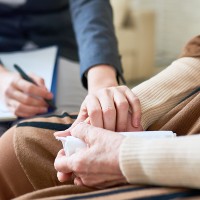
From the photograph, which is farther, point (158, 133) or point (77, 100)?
point (77, 100)

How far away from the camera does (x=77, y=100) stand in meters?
1.03

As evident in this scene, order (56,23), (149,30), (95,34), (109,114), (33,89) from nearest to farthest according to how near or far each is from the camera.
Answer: (109,114), (33,89), (95,34), (56,23), (149,30)

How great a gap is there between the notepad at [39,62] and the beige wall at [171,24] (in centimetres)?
215

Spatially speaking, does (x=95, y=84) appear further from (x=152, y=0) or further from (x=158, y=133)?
(x=152, y=0)

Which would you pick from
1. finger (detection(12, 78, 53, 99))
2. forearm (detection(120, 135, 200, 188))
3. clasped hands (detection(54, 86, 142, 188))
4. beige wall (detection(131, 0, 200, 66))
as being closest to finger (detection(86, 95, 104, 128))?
clasped hands (detection(54, 86, 142, 188))

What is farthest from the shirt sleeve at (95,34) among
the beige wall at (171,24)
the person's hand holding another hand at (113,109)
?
the beige wall at (171,24)

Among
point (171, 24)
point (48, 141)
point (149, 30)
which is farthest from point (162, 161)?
point (171, 24)

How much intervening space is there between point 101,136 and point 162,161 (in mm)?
97

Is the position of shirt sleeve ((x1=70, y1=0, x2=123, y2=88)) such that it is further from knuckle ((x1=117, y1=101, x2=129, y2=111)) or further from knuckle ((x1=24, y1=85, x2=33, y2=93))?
knuckle ((x1=117, y1=101, x2=129, y2=111))

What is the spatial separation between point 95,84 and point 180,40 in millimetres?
2502

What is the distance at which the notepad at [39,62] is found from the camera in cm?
97

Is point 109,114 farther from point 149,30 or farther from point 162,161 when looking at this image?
point 149,30

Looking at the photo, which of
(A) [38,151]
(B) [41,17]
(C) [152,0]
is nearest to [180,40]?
(C) [152,0]

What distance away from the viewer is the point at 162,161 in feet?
1.67
